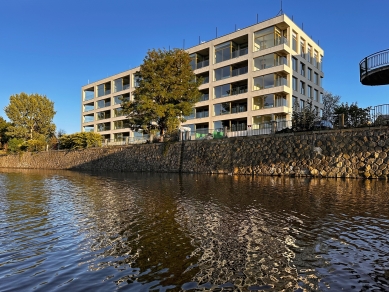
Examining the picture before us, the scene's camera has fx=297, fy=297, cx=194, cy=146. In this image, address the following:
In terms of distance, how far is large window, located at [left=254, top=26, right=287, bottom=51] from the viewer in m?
37.1

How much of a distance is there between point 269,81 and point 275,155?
53.2 feet

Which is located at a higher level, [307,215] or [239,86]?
[239,86]

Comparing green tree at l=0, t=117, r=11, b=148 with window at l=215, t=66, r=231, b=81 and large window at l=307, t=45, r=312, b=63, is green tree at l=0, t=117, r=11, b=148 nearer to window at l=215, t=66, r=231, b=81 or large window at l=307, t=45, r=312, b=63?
window at l=215, t=66, r=231, b=81

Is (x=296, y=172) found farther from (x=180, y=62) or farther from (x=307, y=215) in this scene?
(x=180, y=62)

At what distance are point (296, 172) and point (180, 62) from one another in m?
17.8

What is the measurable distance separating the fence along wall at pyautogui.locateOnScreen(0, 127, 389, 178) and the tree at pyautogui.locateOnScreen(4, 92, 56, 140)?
30839mm

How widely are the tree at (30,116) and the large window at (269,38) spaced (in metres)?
45.8

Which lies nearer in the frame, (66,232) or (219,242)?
(219,242)

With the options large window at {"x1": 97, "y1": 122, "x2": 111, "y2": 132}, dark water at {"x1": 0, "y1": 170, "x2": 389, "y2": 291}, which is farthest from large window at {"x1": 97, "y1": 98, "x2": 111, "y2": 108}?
dark water at {"x1": 0, "y1": 170, "x2": 389, "y2": 291}

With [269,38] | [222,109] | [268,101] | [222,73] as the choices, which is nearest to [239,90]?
[222,109]

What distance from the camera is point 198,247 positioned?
5914 mm

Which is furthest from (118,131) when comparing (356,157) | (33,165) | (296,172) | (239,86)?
(356,157)

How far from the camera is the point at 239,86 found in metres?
40.8

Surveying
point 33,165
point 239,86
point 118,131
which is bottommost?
point 33,165
